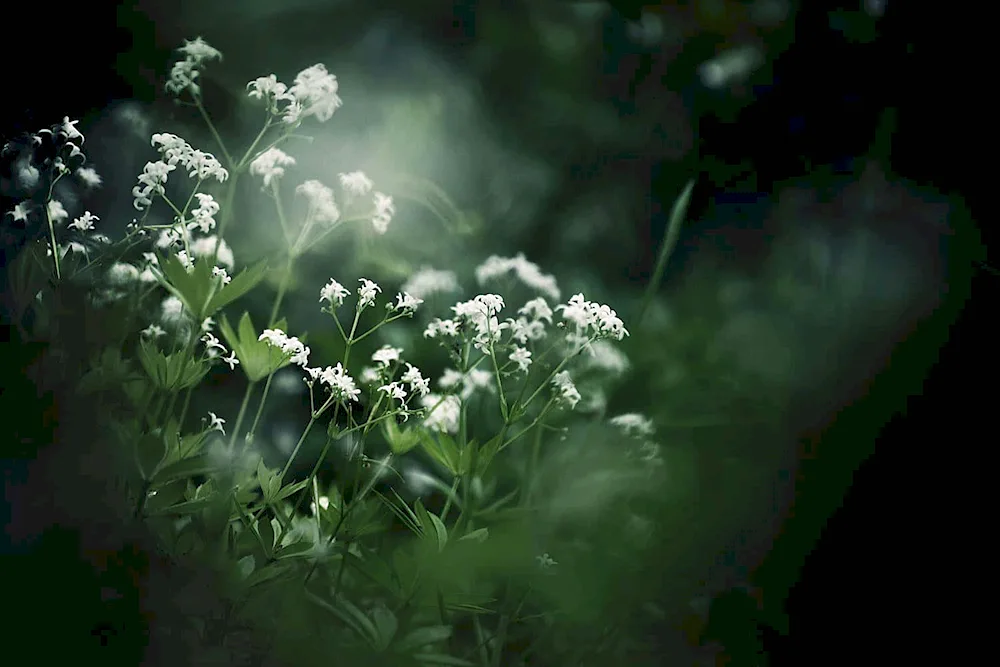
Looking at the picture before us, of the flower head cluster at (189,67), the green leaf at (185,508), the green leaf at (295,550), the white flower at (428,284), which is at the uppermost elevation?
the flower head cluster at (189,67)

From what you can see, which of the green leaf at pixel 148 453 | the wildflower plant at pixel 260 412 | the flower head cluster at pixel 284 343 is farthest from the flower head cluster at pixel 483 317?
the green leaf at pixel 148 453

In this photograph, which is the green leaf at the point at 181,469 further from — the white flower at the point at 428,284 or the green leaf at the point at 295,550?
the white flower at the point at 428,284

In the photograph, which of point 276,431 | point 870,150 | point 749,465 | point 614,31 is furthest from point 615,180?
point 276,431

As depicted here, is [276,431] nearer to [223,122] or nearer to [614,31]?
[223,122]

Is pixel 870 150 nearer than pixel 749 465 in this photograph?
No

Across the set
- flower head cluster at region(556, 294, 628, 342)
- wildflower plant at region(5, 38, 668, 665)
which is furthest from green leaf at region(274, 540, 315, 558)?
flower head cluster at region(556, 294, 628, 342)

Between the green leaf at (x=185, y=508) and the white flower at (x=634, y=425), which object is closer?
the green leaf at (x=185, y=508)

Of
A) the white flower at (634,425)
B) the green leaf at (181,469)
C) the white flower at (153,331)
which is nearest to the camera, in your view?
the green leaf at (181,469)
